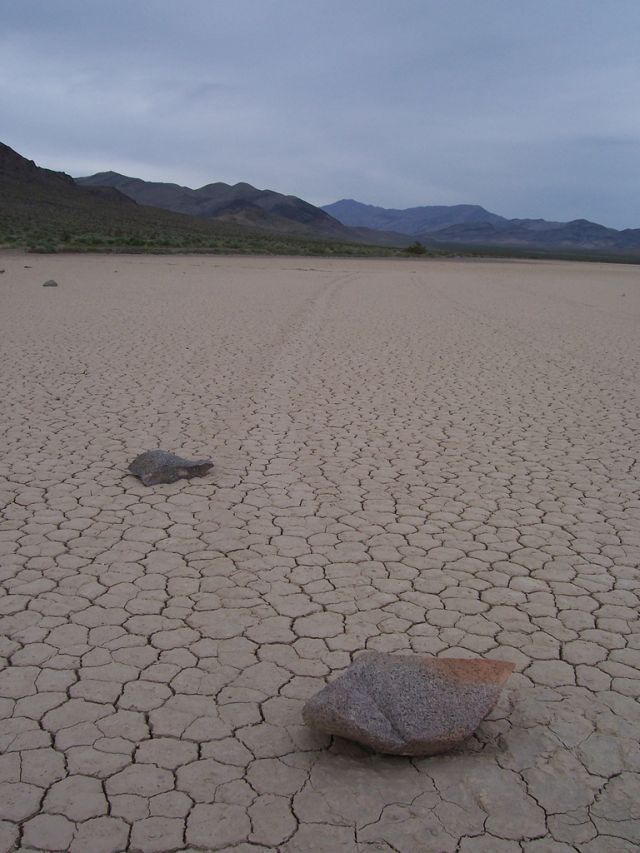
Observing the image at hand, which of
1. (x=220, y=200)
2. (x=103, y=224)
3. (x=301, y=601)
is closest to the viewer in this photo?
(x=301, y=601)

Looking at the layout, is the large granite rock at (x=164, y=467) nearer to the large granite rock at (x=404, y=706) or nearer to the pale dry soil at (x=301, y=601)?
the pale dry soil at (x=301, y=601)

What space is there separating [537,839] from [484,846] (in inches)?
6.6

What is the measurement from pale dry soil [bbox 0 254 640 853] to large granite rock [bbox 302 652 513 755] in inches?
4.2

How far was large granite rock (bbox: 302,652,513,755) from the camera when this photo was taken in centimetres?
255

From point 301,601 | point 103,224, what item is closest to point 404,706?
point 301,601

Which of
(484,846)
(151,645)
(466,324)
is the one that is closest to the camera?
(484,846)

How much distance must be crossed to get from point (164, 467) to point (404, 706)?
3.01 m

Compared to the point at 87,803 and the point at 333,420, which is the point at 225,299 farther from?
the point at 87,803

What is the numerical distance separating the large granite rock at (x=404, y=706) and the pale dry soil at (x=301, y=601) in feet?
0.35

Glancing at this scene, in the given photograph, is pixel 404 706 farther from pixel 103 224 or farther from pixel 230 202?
pixel 230 202

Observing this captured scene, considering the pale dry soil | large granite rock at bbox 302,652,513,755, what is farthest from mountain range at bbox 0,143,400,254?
large granite rock at bbox 302,652,513,755

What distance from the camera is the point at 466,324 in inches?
596

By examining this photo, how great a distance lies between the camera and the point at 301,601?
3688mm

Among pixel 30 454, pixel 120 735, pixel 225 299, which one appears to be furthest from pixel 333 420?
pixel 225 299
